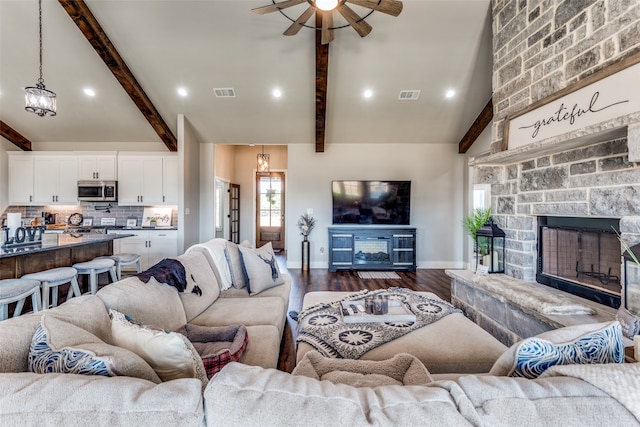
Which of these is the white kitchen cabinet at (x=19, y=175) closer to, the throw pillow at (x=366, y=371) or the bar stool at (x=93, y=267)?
the bar stool at (x=93, y=267)

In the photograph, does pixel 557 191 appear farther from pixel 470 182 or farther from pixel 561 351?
pixel 470 182

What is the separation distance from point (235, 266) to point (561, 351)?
2.56 metres

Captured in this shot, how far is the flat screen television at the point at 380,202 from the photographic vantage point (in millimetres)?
5945

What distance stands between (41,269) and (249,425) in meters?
4.06

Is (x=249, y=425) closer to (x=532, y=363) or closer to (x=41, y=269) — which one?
(x=532, y=363)

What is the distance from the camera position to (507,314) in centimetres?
245

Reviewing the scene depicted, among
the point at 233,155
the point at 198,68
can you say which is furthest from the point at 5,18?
the point at 233,155

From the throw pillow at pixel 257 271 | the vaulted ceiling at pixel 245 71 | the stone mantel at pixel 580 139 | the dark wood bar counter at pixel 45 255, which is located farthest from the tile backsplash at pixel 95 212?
the stone mantel at pixel 580 139

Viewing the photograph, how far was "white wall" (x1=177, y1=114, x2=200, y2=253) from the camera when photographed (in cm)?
543

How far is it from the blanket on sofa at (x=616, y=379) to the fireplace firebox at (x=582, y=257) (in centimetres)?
173

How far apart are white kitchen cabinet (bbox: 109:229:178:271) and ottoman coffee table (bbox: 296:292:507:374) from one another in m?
4.58

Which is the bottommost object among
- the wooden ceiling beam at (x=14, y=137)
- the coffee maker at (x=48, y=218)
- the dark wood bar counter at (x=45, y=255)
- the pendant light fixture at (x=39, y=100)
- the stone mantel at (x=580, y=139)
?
the dark wood bar counter at (x=45, y=255)

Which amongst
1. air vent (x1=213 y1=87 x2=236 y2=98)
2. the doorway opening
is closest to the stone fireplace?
air vent (x1=213 y1=87 x2=236 y2=98)

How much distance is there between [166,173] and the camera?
5.86 m
